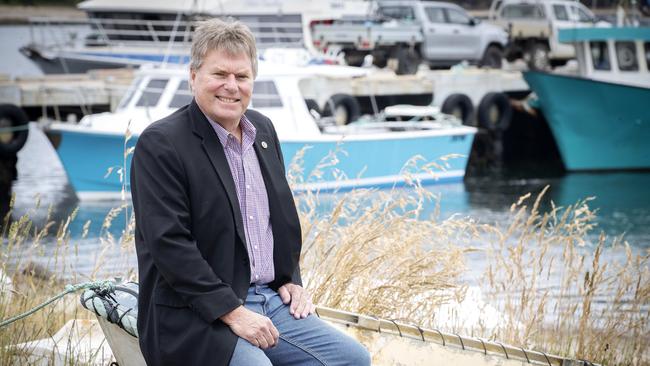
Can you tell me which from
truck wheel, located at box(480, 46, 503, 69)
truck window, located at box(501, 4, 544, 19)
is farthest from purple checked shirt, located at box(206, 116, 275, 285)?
truck window, located at box(501, 4, 544, 19)

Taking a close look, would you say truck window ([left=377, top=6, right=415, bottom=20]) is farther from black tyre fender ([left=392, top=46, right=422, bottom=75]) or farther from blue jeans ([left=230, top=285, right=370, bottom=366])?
blue jeans ([left=230, top=285, right=370, bottom=366])

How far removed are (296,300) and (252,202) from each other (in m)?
0.34

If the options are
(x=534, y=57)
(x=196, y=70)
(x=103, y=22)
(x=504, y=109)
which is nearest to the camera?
(x=196, y=70)

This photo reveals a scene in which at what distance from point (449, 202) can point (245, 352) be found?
13.7m

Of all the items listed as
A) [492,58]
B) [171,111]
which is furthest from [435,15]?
[171,111]

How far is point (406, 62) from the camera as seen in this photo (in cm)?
2489

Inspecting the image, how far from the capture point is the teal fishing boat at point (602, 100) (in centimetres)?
1938

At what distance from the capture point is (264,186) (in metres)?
3.30

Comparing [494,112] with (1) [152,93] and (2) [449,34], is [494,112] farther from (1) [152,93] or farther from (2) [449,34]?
(1) [152,93]

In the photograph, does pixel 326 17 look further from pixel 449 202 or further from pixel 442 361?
pixel 442 361

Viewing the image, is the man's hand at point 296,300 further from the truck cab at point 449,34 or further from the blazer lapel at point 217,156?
the truck cab at point 449,34

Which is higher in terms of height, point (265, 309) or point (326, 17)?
point (265, 309)

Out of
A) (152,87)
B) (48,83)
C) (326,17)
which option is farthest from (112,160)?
(326,17)

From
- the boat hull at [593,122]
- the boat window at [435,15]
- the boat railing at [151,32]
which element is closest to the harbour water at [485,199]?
the boat hull at [593,122]
